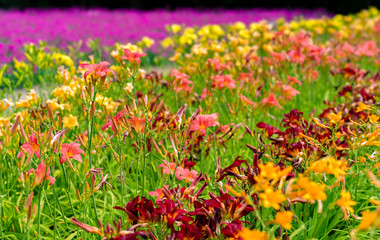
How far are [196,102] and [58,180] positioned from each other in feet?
4.52

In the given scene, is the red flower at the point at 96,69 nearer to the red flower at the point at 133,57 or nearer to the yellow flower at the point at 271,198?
the red flower at the point at 133,57

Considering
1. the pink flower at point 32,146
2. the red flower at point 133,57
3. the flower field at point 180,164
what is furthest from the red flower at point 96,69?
the pink flower at point 32,146

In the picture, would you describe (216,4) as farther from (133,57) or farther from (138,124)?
(138,124)

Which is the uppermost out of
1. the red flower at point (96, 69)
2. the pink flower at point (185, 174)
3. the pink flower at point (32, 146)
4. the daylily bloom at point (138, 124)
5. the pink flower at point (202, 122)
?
the red flower at point (96, 69)

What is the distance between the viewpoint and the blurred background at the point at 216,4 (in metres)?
16.1

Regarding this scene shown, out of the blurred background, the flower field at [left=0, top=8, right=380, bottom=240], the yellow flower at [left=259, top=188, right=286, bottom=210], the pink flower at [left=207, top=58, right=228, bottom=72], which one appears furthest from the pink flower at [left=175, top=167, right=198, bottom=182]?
the blurred background

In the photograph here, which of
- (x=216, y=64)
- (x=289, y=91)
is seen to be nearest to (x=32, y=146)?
(x=216, y=64)

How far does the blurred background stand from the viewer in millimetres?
16062

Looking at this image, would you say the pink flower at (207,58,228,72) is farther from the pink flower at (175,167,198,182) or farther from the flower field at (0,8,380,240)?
the pink flower at (175,167,198,182)

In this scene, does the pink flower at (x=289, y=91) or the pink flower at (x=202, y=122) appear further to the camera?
the pink flower at (x=289, y=91)

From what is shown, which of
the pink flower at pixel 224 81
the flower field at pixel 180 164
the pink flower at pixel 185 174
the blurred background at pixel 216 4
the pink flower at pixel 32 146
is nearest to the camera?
the flower field at pixel 180 164

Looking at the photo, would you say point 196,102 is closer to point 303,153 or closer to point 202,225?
point 303,153

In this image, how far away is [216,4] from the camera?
20031 mm

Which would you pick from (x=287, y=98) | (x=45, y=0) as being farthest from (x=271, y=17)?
(x=45, y=0)
